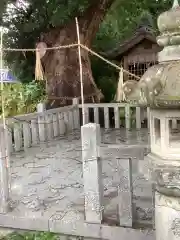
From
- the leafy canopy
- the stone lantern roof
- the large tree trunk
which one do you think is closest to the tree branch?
the large tree trunk

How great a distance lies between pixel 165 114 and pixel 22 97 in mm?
7954

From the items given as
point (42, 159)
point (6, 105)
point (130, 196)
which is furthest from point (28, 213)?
point (6, 105)

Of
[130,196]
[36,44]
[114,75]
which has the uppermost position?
[36,44]

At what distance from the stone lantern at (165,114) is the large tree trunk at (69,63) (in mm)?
7962

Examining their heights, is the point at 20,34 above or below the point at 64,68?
above

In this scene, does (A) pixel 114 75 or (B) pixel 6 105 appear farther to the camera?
(A) pixel 114 75

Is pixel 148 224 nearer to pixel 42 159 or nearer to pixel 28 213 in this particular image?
pixel 28 213

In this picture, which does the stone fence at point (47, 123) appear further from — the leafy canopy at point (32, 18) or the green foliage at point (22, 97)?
the leafy canopy at point (32, 18)

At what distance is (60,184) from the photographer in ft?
16.8

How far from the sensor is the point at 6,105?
29.7ft

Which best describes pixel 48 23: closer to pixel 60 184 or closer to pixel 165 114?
pixel 60 184

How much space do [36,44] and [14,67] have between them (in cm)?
138

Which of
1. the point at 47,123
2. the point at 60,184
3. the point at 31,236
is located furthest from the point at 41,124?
the point at 31,236

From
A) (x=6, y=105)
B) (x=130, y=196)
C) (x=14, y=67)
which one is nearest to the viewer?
(x=130, y=196)
